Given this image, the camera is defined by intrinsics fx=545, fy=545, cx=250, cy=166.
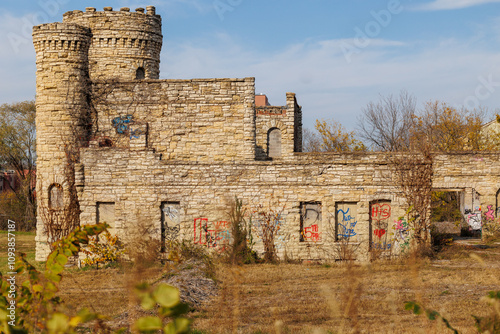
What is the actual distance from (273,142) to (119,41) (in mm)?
11627

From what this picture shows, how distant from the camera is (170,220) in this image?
61.1 ft

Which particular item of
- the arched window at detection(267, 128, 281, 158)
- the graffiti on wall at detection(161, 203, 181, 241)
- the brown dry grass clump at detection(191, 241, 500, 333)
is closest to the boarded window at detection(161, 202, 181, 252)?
the graffiti on wall at detection(161, 203, 181, 241)

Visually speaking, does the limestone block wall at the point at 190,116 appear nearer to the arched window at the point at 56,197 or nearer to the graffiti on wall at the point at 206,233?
the arched window at the point at 56,197

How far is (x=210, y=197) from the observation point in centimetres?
1842

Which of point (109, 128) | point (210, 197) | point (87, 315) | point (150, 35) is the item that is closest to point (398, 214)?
point (210, 197)

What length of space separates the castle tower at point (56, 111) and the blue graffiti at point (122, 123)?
1221 mm

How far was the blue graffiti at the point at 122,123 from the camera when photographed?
23.0m

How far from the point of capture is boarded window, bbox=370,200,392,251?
18.0m

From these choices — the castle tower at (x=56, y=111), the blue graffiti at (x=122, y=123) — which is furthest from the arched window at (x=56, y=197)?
the blue graffiti at (x=122, y=123)

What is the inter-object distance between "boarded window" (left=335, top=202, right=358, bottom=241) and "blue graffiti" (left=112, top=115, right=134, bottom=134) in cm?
985

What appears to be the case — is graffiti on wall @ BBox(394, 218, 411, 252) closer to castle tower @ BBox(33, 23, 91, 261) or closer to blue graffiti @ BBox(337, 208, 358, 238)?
blue graffiti @ BBox(337, 208, 358, 238)

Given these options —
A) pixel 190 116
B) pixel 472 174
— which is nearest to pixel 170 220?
pixel 190 116

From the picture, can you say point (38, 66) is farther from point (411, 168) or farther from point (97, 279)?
point (411, 168)

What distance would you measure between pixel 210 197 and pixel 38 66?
414 inches
